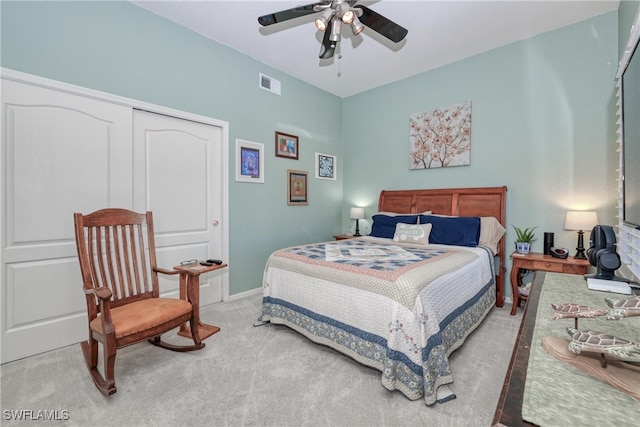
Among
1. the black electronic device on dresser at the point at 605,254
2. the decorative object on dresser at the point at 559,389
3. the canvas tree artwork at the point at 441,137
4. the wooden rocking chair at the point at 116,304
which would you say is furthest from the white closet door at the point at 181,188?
the black electronic device on dresser at the point at 605,254

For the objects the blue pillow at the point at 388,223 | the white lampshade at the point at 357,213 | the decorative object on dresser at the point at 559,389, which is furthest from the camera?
the white lampshade at the point at 357,213

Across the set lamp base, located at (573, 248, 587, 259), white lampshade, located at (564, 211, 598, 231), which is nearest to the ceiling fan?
white lampshade, located at (564, 211, 598, 231)

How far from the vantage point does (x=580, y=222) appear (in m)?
2.74

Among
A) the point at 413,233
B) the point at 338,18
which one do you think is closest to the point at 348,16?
the point at 338,18

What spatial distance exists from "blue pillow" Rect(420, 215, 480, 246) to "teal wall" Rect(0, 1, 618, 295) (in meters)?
0.58

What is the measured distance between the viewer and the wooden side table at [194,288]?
235 centimetres

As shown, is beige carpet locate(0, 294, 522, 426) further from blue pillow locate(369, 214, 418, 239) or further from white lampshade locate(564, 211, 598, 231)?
blue pillow locate(369, 214, 418, 239)

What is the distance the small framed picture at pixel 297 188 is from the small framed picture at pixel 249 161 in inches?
19.8

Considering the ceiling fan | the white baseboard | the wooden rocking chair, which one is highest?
the ceiling fan

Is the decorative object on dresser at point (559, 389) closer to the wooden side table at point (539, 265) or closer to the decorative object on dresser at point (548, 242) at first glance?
the wooden side table at point (539, 265)

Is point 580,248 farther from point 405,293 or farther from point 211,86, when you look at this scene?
point 211,86

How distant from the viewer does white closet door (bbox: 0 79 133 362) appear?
2141mm

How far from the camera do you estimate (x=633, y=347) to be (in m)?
0.63

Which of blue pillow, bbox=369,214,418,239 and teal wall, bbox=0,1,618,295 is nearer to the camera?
teal wall, bbox=0,1,618,295
